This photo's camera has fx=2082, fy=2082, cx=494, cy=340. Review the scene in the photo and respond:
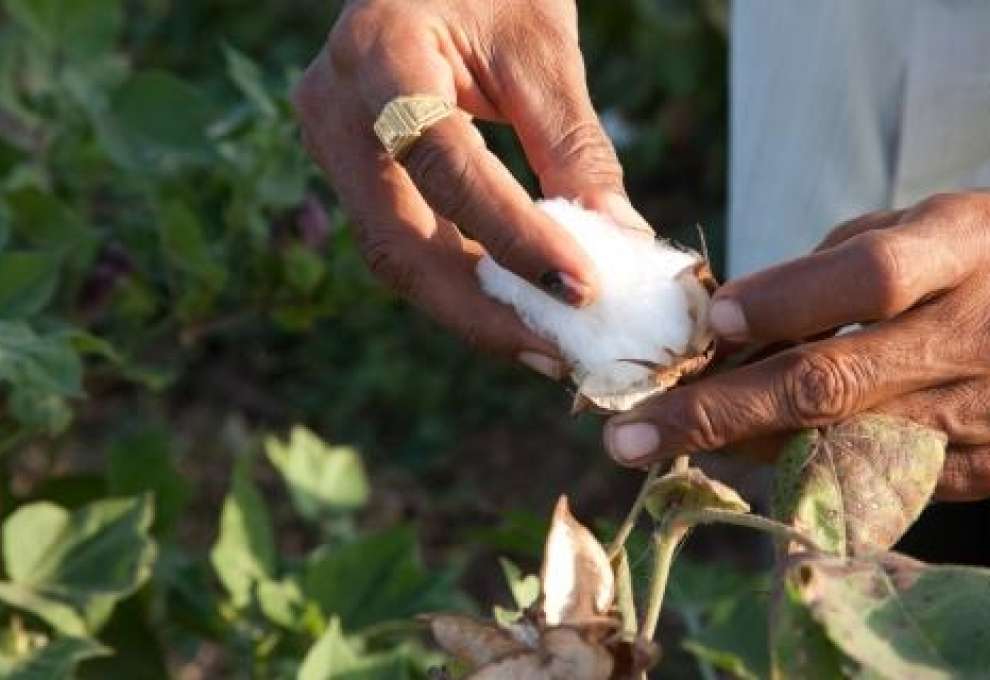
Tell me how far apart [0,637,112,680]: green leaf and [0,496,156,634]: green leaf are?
74 mm

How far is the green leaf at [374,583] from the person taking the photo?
161 cm

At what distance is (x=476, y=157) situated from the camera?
1173mm

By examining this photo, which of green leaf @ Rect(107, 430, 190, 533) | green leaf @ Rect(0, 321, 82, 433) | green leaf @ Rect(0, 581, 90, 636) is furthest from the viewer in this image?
green leaf @ Rect(107, 430, 190, 533)

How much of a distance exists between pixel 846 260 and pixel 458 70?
32 centimetres

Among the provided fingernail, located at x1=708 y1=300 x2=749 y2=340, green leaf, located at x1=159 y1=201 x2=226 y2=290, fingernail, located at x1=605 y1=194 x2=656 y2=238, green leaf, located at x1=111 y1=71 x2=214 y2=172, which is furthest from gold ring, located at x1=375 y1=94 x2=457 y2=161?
green leaf, located at x1=111 y1=71 x2=214 y2=172

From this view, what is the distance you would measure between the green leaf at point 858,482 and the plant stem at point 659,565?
0.06 m

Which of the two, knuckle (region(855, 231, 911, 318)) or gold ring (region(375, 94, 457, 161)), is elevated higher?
gold ring (region(375, 94, 457, 161))

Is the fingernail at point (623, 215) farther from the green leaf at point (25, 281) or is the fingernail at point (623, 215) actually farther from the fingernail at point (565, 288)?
the green leaf at point (25, 281)

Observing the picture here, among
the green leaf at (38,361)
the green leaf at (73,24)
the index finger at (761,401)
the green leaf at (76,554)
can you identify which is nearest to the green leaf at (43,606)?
the green leaf at (76,554)

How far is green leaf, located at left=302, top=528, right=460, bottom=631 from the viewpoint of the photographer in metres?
1.61

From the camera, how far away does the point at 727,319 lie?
3.58 feet

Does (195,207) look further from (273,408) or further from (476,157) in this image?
(273,408)

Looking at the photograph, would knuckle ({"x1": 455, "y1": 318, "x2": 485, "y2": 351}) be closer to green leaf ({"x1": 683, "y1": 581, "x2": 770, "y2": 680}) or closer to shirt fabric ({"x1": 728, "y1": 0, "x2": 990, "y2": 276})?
green leaf ({"x1": 683, "y1": 581, "x2": 770, "y2": 680})

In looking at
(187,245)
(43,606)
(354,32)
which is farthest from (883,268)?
(187,245)
